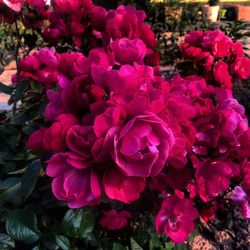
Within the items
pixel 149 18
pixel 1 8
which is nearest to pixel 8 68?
pixel 149 18

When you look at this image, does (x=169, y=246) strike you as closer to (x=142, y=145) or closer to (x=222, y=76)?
(x=222, y=76)

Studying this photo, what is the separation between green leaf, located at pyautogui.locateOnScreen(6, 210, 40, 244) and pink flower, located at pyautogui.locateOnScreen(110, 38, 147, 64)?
1.58ft

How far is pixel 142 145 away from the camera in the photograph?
734mm

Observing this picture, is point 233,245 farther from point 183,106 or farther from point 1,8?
point 1,8

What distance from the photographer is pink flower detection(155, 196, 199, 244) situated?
1.04m

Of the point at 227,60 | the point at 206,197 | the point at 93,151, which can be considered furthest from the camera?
the point at 227,60

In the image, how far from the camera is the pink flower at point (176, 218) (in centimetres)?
104

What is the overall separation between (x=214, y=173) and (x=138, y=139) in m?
0.26

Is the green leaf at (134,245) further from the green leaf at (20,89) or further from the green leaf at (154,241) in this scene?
the green leaf at (20,89)

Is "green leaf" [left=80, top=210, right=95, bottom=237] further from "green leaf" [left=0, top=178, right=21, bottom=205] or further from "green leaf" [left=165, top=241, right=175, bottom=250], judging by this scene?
"green leaf" [left=165, top=241, right=175, bottom=250]

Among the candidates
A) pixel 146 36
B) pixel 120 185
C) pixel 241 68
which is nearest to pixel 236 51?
pixel 241 68

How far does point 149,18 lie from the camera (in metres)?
6.95

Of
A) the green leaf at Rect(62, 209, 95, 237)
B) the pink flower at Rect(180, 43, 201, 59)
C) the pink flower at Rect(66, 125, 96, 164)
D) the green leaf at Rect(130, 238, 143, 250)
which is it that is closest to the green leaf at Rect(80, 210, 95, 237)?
the green leaf at Rect(62, 209, 95, 237)

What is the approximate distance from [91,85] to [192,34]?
969 mm
